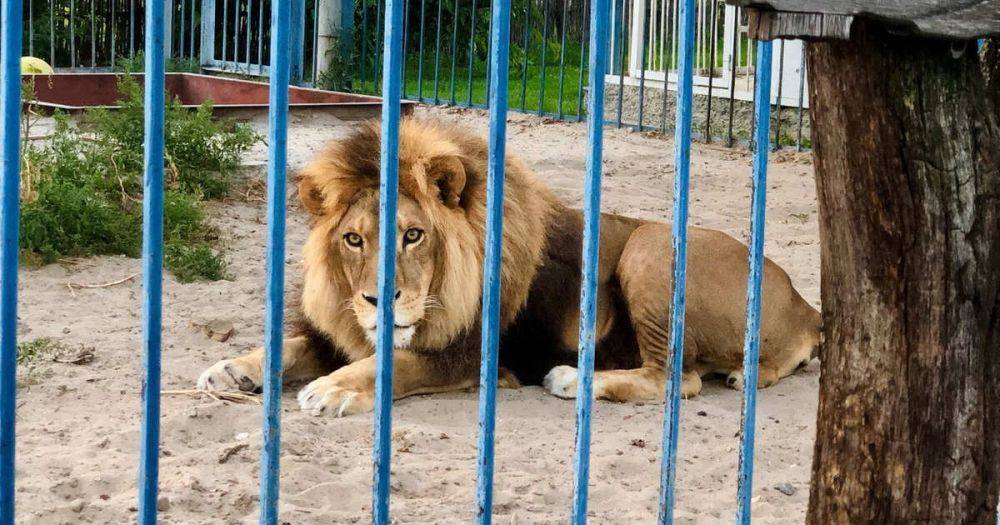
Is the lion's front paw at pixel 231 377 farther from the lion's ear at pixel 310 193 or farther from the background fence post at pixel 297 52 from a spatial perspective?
the background fence post at pixel 297 52

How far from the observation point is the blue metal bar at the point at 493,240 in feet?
7.80

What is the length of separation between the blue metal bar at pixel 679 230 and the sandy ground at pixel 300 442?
3.23 feet

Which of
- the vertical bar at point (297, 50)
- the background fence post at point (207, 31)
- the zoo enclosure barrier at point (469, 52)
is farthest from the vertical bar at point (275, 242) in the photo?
the background fence post at point (207, 31)

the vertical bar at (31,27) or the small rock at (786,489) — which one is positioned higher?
the vertical bar at (31,27)

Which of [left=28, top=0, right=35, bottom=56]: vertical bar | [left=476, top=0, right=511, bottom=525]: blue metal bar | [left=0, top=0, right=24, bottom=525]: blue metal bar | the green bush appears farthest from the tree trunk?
[left=28, top=0, right=35, bottom=56]: vertical bar

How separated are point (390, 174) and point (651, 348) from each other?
2954 millimetres

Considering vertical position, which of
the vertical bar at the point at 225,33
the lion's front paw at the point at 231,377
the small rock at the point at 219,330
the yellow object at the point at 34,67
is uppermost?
the vertical bar at the point at 225,33

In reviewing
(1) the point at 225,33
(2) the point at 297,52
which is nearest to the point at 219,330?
(2) the point at 297,52

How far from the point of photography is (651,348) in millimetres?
5160

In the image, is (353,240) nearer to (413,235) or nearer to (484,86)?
(413,235)

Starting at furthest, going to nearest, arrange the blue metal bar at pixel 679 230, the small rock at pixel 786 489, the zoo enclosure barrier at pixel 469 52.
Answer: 1. the zoo enclosure barrier at pixel 469 52
2. the small rock at pixel 786 489
3. the blue metal bar at pixel 679 230

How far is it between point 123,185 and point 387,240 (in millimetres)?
4907

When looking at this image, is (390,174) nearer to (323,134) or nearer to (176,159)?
(176,159)

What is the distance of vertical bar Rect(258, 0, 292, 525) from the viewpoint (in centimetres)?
226
